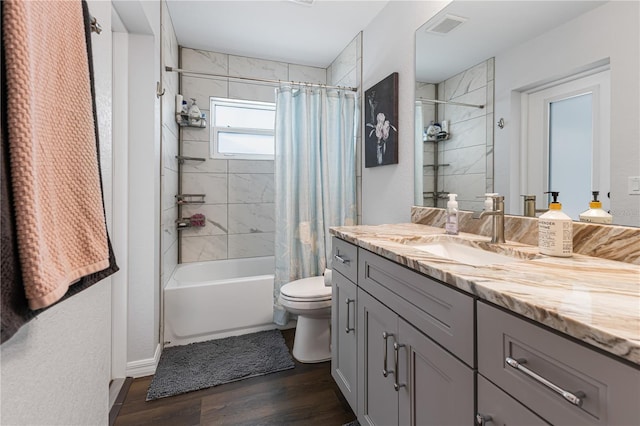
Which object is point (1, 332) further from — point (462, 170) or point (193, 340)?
point (193, 340)

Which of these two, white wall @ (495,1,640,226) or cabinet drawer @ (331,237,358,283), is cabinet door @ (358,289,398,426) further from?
white wall @ (495,1,640,226)

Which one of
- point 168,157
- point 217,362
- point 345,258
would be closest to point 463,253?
point 345,258

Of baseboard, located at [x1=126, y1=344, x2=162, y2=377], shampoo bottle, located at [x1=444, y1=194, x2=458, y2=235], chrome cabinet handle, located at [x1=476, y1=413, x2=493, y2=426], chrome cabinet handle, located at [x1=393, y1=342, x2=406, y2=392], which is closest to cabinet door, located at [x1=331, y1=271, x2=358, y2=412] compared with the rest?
chrome cabinet handle, located at [x1=393, y1=342, x2=406, y2=392]

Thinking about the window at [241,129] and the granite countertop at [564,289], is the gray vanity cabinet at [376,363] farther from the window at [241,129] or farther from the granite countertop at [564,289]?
the window at [241,129]

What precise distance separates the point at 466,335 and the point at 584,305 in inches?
9.9

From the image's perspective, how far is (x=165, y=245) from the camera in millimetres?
2131

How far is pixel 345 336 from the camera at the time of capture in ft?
4.69

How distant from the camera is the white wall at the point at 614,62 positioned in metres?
0.89

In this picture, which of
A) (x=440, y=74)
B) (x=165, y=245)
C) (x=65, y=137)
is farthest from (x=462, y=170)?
(x=165, y=245)

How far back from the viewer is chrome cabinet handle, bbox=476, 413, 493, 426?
0.66 meters

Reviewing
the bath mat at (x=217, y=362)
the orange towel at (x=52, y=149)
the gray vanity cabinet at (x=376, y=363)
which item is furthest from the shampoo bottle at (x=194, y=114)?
the gray vanity cabinet at (x=376, y=363)

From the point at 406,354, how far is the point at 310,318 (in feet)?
3.56

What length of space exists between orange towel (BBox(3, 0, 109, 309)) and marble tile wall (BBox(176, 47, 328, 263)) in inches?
85.8

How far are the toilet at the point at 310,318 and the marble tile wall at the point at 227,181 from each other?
43.7 inches
